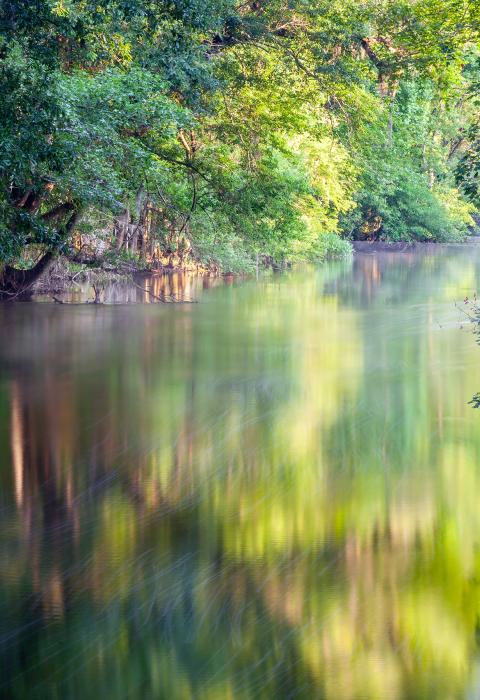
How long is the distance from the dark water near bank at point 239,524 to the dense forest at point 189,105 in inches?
114

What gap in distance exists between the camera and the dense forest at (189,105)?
13.8 meters

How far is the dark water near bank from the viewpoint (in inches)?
243

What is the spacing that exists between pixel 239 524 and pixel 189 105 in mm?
14555

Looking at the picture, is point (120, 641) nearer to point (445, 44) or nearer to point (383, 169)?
point (445, 44)

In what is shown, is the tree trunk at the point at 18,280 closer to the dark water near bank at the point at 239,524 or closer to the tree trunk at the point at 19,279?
the tree trunk at the point at 19,279

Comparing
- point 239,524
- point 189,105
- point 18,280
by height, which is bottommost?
point 239,524

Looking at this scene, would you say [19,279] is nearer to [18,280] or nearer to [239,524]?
[18,280]

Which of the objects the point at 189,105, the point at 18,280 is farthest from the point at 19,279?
the point at 189,105

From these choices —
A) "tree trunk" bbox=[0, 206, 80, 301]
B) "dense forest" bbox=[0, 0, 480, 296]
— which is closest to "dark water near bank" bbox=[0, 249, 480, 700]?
"dense forest" bbox=[0, 0, 480, 296]

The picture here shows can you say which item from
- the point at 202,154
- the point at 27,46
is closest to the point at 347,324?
the point at 202,154

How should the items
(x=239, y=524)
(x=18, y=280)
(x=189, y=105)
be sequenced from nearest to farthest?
(x=239, y=524) → (x=189, y=105) → (x=18, y=280)

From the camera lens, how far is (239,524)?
8844 millimetres

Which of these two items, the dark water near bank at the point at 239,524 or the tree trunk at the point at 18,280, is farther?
the tree trunk at the point at 18,280

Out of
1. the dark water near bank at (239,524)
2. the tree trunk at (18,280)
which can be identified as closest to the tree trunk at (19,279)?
the tree trunk at (18,280)
